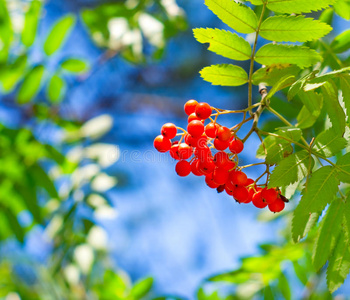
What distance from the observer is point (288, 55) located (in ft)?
3.90

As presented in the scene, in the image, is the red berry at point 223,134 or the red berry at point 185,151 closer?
the red berry at point 223,134

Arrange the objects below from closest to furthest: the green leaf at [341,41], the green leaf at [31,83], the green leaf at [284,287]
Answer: the green leaf at [341,41] → the green leaf at [284,287] → the green leaf at [31,83]

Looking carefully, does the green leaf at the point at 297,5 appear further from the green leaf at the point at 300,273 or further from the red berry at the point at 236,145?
the green leaf at the point at 300,273

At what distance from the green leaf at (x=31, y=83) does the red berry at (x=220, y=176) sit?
5.83ft

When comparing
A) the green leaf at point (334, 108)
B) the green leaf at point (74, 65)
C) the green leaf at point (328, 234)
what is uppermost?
the green leaf at point (334, 108)

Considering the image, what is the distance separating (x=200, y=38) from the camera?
1.14 m

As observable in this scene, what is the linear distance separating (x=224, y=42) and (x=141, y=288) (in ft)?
4.32

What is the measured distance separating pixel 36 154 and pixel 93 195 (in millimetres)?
462

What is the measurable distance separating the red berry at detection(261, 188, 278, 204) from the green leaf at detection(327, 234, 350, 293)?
238 mm

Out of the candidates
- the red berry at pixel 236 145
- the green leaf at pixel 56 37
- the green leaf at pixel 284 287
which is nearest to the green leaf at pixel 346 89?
the red berry at pixel 236 145

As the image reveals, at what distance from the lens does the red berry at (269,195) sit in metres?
1.17

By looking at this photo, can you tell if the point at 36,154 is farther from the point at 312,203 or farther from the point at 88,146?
the point at 312,203

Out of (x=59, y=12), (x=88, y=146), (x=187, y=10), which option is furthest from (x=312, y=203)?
(x=59, y=12)

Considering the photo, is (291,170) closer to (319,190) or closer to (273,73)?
(319,190)
